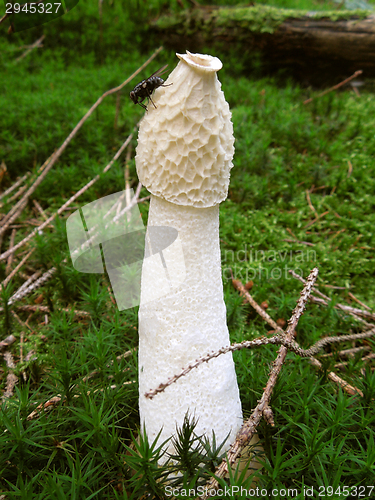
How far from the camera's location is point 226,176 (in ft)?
4.94

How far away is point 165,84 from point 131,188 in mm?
2211

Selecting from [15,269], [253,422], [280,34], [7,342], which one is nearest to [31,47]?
[280,34]

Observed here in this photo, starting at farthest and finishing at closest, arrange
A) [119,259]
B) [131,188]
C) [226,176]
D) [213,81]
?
[131,188], [119,259], [226,176], [213,81]

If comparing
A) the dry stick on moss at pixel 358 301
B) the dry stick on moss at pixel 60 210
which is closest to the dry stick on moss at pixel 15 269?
the dry stick on moss at pixel 60 210

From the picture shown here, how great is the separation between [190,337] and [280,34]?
521 cm

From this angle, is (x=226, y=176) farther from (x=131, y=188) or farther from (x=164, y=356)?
(x=131, y=188)

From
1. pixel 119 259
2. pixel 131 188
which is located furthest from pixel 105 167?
pixel 119 259

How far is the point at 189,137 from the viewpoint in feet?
4.43

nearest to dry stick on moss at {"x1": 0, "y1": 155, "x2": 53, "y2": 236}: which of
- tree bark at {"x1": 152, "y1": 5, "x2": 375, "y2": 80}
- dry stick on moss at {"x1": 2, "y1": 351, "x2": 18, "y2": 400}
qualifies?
dry stick on moss at {"x1": 2, "y1": 351, "x2": 18, "y2": 400}

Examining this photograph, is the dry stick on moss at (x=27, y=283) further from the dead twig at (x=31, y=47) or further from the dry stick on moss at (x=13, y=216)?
the dead twig at (x=31, y=47)

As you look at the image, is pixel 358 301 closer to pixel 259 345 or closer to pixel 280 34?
pixel 259 345

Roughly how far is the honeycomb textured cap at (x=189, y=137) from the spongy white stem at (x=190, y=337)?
0.14 meters

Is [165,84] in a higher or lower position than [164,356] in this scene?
higher

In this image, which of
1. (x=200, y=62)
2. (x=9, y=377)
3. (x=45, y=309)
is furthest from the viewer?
(x=45, y=309)
